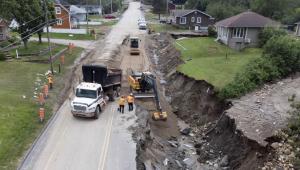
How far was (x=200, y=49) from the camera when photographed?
5281 cm

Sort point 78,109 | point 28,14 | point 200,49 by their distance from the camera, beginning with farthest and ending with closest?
1. point 200,49
2. point 28,14
3. point 78,109

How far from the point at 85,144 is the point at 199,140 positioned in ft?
32.5

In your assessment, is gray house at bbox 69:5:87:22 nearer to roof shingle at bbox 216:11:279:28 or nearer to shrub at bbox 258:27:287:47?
roof shingle at bbox 216:11:279:28

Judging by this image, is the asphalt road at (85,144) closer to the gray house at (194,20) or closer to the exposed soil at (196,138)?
the exposed soil at (196,138)

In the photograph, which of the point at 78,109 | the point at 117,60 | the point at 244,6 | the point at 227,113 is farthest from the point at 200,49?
the point at 244,6

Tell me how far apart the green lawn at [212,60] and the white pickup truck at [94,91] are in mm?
9206

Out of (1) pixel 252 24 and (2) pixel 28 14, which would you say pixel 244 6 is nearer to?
(1) pixel 252 24

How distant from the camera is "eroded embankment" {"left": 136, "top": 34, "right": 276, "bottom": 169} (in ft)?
74.8

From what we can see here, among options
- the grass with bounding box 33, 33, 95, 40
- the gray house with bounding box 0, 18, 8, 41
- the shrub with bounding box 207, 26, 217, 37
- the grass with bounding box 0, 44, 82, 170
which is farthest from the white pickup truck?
the shrub with bounding box 207, 26, 217, 37

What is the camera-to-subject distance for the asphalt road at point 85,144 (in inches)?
805

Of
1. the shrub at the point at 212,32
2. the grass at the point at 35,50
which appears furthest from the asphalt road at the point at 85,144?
the shrub at the point at 212,32

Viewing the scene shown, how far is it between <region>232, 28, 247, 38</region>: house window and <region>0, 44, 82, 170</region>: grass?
27001 millimetres

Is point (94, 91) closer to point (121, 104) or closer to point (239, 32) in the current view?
point (121, 104)

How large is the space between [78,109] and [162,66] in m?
24.7
